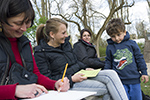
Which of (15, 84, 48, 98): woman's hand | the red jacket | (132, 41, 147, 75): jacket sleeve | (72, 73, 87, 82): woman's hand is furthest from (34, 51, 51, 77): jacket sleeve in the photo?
(132, 41, 147, 75): jacket sleeve

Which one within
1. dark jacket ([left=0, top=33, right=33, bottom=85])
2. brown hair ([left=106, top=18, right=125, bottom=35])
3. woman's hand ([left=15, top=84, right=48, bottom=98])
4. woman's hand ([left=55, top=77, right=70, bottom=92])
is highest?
brown hair ([left=106, top=18, right=125, bottom=35])

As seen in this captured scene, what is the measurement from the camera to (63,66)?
83.4 inches

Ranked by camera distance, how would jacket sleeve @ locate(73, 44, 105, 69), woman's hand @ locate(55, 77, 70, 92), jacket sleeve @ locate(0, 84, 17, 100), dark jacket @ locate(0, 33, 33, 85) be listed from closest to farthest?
1. jacket sleeve @ locate(0, 84, 17, 100)
2. dark jacket @ locate(0, 33, 33, 85)
3. woman's hand @ locate(55, 77, 70, 92)
4. jacket sleeve @ locate(73, 44, 105, 69)

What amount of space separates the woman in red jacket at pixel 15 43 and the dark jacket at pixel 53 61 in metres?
0.74

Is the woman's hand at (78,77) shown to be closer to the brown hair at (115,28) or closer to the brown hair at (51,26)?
the brown hair at (51,26)

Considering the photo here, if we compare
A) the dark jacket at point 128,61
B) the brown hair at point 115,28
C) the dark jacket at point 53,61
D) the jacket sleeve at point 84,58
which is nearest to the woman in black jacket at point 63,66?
the dark jacket at point 53,61

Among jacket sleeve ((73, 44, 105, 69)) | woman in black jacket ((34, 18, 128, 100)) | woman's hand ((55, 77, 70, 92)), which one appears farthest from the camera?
jacket sleeve ((73, 44, 105, 69))

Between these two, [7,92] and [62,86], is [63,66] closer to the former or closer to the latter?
[62,86]

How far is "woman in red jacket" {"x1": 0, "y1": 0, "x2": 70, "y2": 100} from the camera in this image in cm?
98

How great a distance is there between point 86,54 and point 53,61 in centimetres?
112

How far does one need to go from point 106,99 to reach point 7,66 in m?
1.31

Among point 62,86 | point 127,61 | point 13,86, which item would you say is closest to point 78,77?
point 62,86

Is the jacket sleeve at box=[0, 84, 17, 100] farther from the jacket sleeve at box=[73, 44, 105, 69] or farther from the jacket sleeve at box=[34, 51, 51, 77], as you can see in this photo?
the jacket sleeve at box=[73, 44, 105, 69]

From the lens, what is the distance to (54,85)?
1.39 meters
